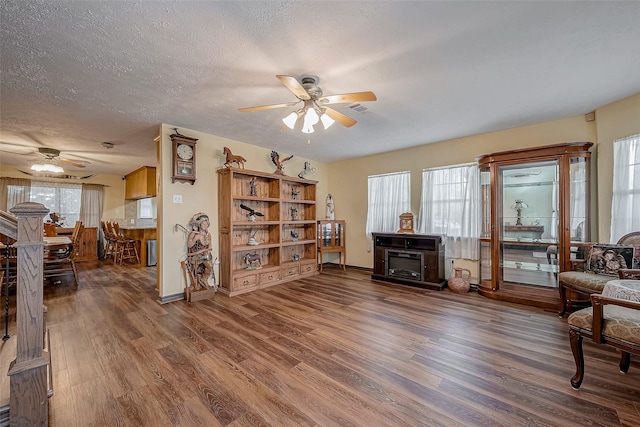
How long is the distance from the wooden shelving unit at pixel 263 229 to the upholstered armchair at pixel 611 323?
12.3 feet

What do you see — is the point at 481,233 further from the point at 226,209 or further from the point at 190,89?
the point at 190,89

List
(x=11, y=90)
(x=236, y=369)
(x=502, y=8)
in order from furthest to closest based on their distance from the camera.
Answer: (x=11, y=90) → (x=236, y=369) → (x=502, y=8)

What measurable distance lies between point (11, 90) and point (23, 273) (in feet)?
7.89

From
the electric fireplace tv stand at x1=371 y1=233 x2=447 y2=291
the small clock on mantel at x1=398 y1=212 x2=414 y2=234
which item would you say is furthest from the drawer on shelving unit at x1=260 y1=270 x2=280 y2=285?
the small clock on mantel at x1=398 y1=212 x2=414 y2=234

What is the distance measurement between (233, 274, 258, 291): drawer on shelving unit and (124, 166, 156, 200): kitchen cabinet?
406 centimetres

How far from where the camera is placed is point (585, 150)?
3.09 m

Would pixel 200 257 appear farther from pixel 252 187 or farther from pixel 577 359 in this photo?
pixel 577 359

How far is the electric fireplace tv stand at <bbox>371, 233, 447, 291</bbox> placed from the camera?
13.6ft

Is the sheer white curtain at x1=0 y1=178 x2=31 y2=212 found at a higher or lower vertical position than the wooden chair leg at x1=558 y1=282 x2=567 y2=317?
higher

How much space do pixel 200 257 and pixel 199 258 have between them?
0.06 feet

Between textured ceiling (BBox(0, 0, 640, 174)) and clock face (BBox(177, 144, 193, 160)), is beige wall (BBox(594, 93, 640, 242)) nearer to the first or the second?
textured ceiling (BBox(0, 0, 640, 174))

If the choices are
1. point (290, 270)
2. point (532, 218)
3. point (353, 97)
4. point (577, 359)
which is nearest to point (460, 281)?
point (532, 218)

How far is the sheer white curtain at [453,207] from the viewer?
4.07 m

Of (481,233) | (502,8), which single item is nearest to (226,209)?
(502,8)
